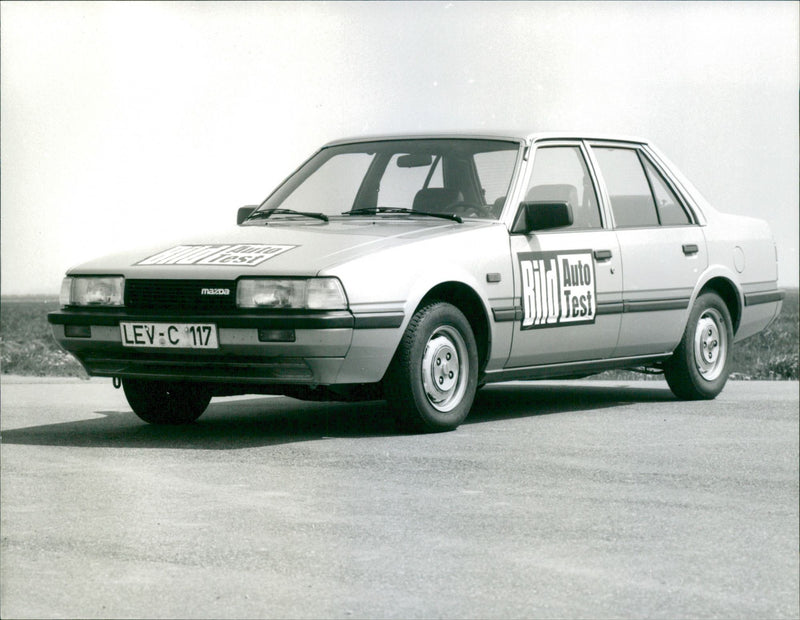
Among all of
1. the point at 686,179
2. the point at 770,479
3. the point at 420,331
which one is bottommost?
the point at 770,479

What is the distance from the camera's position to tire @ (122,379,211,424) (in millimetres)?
7250

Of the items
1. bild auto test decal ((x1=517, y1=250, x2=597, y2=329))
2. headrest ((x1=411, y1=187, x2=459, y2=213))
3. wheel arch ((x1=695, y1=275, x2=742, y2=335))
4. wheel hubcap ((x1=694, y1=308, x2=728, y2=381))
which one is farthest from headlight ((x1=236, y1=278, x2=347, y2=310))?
wheel arch ((x1=695, y1=275, x2=742, y2=335))

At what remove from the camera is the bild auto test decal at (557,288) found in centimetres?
762

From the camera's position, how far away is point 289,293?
649 cm

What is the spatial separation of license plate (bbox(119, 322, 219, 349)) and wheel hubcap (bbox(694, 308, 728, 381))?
11.9 feet

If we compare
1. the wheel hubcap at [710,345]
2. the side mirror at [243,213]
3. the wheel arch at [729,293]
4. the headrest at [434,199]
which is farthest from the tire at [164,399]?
the wheel arch at [729,293]

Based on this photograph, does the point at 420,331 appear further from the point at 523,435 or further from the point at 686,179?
the point at 686,179

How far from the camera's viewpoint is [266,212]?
793 cm

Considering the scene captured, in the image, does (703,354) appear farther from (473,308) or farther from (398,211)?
(398,211)

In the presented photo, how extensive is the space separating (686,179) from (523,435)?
281 centimetres

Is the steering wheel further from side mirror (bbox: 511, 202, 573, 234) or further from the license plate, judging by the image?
the license plate

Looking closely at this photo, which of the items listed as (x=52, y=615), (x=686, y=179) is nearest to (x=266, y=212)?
(x=686, y=179)

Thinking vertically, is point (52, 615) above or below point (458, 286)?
below

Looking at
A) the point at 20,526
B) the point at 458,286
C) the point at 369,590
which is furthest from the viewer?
the point at 458,286
